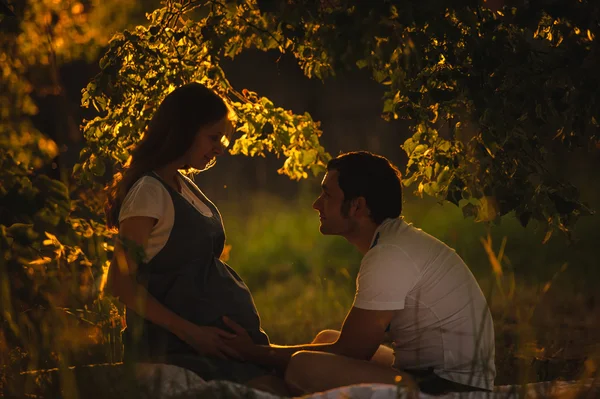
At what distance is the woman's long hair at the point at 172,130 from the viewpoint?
13.2 feet

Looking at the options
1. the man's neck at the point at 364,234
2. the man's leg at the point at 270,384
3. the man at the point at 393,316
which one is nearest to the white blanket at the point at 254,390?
the man at the point at 393,316

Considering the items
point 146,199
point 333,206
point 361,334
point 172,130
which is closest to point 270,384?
point 361,334

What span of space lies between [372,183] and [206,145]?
2.56ft

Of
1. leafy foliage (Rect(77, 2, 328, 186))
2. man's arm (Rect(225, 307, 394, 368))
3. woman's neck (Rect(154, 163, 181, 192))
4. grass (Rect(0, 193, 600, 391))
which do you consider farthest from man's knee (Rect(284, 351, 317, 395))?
leafy foliage (Rect(77, 2, 328, 186))

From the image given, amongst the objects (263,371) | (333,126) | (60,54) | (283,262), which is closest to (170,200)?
(263,371)

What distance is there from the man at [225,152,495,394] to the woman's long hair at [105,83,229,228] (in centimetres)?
67

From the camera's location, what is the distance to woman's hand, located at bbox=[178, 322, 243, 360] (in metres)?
3.79

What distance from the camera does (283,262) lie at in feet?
29.7

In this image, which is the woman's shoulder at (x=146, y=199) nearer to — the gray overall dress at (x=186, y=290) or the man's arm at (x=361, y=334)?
the gray overall dress at (x=186, y=290)

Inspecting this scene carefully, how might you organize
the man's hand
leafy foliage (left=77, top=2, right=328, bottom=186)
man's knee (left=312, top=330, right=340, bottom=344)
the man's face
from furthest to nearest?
1. leafy foliage (left=77, top=2, right=328, bottom=186)
2. man's knee (left=312, top=330, right=340, bottom=344)
3. the man's face
4. the man's hand

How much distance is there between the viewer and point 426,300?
146 inches

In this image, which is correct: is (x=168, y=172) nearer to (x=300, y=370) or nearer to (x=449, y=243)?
(x=300, y=370)

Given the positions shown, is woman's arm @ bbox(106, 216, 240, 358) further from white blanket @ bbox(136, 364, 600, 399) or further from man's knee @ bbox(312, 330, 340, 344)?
man's knee @ bbox(312, 330, 340, 344)

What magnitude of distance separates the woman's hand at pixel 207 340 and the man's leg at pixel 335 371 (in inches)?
14.2
